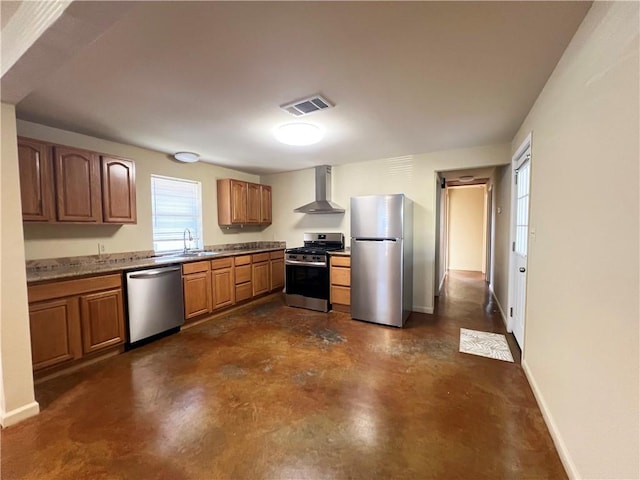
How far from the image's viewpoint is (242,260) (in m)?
4.50

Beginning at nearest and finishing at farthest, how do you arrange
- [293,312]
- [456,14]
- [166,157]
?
1. [456,14]
2. [166,157]
3. [293,312]

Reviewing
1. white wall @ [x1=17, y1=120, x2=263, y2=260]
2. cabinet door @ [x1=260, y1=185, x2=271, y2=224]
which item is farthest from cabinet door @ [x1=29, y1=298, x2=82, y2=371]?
cabinet door @ [x1=260, y1=185, x2=271, y2=224]

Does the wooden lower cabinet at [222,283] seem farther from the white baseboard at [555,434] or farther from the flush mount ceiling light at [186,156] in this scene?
the white baseboard at [555,434]

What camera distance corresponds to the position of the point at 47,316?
2.37 meters

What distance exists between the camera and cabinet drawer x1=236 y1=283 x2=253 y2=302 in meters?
4.41

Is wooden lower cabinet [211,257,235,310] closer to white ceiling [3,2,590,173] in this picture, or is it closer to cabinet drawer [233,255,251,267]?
cabinet drawer [233,255,251,267]

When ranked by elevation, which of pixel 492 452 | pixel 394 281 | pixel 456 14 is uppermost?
pixel 456 14

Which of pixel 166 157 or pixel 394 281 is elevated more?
pixel 166 157

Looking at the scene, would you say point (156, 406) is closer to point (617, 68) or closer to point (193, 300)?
point (193, 300)

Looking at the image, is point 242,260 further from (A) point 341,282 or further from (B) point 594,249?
(B) point 594,249

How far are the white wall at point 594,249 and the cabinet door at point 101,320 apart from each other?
12.4ft

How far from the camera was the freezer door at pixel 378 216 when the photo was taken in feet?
11.7

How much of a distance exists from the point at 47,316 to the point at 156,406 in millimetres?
1321

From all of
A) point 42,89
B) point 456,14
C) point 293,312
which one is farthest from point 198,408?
point 456,14
